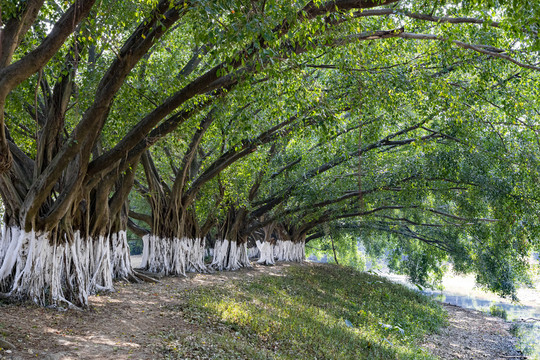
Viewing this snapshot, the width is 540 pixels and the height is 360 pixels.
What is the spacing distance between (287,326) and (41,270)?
4.54m

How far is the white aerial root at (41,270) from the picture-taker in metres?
7.23

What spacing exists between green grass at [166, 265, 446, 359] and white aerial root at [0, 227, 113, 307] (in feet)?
6.79

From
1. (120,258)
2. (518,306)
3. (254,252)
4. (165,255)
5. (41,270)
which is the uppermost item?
(254,252)

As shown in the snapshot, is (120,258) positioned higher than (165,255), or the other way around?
(165,255)

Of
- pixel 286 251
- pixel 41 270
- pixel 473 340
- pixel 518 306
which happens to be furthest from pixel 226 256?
pixel 518 306

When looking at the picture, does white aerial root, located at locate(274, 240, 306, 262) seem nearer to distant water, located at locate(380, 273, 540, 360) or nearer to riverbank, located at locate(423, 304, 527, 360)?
distant water, located at locate(380, 273, 540, 360)

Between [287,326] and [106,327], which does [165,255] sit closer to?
[287,326]

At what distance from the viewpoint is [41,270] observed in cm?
732

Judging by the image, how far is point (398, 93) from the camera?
917cm


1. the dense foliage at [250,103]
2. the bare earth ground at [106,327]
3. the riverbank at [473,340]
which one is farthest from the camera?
the riverbank at [473,340]

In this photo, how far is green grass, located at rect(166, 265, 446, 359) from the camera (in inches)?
264

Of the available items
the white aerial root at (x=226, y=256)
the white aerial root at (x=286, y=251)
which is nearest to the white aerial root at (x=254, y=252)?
the white aerial root at (x=286, y=251)

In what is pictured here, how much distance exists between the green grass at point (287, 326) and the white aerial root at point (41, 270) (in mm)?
2071

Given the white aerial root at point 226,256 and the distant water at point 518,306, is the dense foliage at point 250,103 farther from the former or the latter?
the distant water at point 518,306
